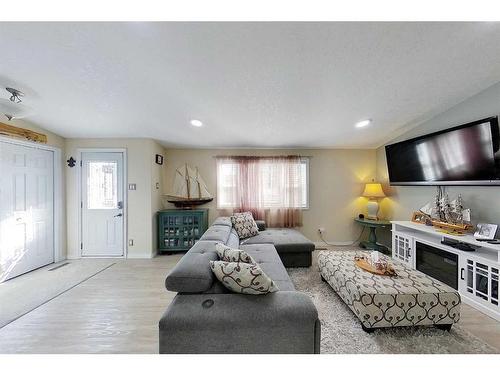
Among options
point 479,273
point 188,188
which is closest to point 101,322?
point 188,188

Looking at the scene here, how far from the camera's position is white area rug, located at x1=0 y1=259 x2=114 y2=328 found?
205cm

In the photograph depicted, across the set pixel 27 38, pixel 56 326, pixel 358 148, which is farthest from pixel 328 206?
pixel 27 38

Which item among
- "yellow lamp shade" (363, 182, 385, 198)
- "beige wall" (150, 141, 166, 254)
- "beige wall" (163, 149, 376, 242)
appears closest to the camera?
"beige wall" (150, 141, 166, 254)

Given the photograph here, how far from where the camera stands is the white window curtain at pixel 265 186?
411 centimetres

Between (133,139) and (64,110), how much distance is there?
101 cm

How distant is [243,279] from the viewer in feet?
4.23

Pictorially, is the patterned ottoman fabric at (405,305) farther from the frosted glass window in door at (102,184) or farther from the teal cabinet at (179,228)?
the frosted glass window in door at (102,184)

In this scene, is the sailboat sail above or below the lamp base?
above

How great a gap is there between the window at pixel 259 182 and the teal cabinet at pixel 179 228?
23.6 inches

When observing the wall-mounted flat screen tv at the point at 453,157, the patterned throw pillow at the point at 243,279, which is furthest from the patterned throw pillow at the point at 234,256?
the wall-mounted flat screen tv at the point at 453,157

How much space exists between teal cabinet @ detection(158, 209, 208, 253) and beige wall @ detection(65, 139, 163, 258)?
0.70 ft

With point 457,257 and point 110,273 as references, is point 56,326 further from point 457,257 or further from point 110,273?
point 457,257

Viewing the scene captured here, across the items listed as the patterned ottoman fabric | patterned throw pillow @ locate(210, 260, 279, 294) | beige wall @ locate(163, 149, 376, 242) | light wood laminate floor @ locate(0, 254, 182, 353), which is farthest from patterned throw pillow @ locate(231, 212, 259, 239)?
patterned throw pillow @ locate(210, 260, 279, 294)

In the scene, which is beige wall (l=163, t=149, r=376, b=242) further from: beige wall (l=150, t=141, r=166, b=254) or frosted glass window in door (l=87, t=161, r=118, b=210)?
frosted glass window in door (l=87, t=161, r=118, b=210)
